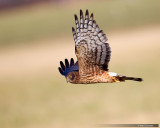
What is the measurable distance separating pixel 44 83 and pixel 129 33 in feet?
31.8

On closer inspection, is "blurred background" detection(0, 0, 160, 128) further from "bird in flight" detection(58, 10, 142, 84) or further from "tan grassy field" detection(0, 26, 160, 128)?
"bird in flight" detection(58, 10, 142, 84)

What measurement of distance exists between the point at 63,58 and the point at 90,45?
18.3m

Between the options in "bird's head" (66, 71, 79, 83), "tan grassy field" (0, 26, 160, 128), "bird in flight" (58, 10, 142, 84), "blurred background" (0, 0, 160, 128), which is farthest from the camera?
"blurred background" (0, 0, 160, 128)

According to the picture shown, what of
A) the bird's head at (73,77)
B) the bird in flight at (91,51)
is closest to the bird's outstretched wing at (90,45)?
the bird in flight at (91,51)

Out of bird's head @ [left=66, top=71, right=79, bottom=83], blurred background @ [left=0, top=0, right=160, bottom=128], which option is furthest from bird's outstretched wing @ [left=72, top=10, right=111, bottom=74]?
blurred background @ [left=0, top=0, right=160, bottom=128]

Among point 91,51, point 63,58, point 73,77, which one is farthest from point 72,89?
point 91,51

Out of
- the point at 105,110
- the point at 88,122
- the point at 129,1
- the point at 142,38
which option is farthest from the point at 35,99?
the point at 129,1

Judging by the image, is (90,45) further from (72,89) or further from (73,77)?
(72,89)

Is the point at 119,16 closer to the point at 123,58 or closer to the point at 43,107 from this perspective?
the point at 123,58

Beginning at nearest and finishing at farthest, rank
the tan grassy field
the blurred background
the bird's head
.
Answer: the bird's head < the tan grassy field < the blurred background

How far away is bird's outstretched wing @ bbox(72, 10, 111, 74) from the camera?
731 centimetres

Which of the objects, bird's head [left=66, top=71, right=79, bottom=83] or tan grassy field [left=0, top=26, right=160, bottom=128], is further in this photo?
tan grassy field [left=0, top=26, right=160, bottom=128]

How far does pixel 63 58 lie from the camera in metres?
25.6

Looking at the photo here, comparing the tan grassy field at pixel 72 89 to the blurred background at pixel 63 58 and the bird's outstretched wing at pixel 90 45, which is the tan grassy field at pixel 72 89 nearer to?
the blurred background at pixel 63 58
